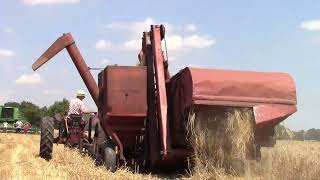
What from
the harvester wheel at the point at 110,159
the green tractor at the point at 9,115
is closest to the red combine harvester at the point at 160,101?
the harvester wheel at the point at 110,159

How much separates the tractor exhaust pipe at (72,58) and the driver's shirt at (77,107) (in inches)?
47.1

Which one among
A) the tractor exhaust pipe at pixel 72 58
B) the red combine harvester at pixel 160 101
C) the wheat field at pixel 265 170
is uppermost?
the tractor exhaust pipe at pixel 72 58

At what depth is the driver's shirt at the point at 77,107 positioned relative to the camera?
11891mm

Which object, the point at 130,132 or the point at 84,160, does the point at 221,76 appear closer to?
the point at 130,132

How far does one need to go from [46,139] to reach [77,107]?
131 cm

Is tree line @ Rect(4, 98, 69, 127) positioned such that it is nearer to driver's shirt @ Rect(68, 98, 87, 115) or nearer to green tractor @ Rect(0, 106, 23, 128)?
green tractor @ Rect(0, 106, 23, 128)

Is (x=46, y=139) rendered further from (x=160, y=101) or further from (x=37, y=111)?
(x=37, y=111)

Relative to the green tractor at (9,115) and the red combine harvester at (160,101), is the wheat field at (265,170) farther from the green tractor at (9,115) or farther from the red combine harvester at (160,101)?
the green tractor at (9,115)

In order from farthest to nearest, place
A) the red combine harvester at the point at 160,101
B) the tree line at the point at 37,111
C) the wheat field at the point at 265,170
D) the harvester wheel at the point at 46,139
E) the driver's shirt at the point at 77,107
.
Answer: the tree line at the point at 37,111 → the driver's shirt at the point at 77,107 → the harvester wheel at the point at 46,139 → the red combine harvester at the point at 160,101 → the wheat field at the point at 265,170

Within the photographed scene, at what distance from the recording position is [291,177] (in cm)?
612

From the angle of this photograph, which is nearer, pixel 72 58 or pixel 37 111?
pixel 72 58

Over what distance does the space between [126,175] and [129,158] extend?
1.83 metres

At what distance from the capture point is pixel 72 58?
10.6 metres

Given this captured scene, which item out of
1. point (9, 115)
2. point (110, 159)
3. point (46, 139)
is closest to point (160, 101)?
point (110, 159)
